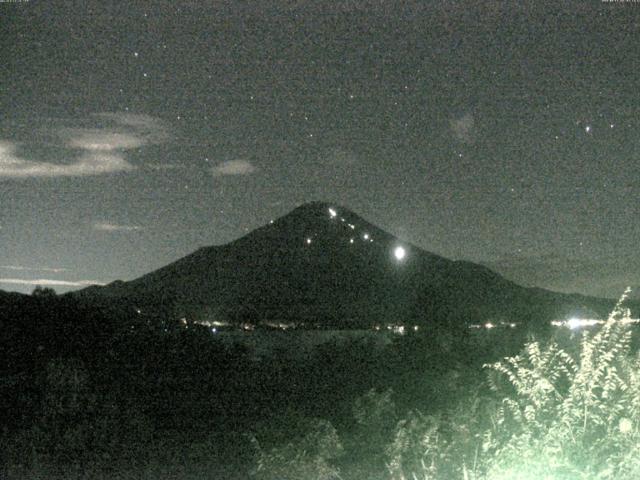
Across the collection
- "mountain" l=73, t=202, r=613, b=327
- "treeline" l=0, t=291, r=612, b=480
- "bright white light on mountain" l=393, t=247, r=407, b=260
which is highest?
"mountain" l=73, t=202, r=613, b=327

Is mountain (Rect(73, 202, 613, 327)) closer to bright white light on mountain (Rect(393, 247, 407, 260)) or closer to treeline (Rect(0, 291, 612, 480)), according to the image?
treeline (Rect(0, 291, 612, 480))

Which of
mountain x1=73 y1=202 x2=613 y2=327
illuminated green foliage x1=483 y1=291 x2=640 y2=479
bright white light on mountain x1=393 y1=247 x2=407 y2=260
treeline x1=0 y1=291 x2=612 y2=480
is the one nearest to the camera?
illuminated green foliage x1=483 y1=291 x2=640 y2=479

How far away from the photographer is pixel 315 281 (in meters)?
70.9

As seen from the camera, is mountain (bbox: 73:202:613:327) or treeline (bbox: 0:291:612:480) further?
mountain (bbox: 73:202:613:327)

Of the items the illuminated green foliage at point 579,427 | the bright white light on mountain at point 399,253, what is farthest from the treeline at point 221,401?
the bright white light on mountain at point 399,253

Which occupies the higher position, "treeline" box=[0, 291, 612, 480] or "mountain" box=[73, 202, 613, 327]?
"mountain" box=[73, 202, 613, 327]

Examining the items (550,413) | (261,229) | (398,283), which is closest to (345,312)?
(398,283)

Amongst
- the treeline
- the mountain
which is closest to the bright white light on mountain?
the treeline

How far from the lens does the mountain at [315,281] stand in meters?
60.5

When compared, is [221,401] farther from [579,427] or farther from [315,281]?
[315,281]

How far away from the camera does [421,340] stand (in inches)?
621

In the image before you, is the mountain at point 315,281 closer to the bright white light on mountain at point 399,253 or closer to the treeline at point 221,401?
the treeline at point 221,401

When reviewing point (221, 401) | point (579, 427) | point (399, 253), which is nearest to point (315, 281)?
point (221, 401)

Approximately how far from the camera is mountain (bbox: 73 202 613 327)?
6050cm
